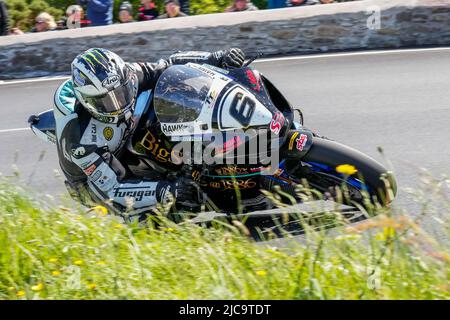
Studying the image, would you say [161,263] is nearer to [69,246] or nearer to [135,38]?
[69,246]

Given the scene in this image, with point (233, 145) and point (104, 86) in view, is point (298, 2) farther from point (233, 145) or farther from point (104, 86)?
point (233, 145)

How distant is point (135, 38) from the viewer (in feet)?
36.2

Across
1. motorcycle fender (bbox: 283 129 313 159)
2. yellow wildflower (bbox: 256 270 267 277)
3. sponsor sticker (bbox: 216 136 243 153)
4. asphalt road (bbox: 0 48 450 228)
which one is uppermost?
sponsor sticker (bbox: 216 136 243 153)

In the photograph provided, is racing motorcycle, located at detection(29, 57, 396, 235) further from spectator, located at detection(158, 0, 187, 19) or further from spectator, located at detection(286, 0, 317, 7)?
spectator, located at detection(286, 0, 317, 7)

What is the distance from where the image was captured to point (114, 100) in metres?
5.99

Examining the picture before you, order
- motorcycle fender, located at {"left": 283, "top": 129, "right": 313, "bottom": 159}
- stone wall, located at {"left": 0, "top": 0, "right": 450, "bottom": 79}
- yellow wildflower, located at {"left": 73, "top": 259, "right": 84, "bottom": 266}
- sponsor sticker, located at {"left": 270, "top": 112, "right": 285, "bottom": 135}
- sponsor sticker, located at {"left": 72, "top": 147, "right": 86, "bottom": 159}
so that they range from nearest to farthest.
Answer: yellow wildflower, located at {"left": 73, "top": 259, "right": 84, "bottom": 266}
sponsor sticker, located at {"left": 270, "top": 112, "right": 285, "bottom": 135}
motorcycle fender, located at {"left": 283, "top": 129, "right": 313, "bottom": 159}
sponsor sticker, located at {"left": 72, "top": 147, "right": 86, "bottom": 159}
stone wall, located at {"left": 0, "top": 0, "right": 450, "bottom": 79}

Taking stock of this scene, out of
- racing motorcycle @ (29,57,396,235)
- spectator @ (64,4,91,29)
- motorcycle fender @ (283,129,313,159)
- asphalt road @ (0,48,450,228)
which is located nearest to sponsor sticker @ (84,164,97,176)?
racing motorcycle @ (29,57,396,235)

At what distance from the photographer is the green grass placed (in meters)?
4.19

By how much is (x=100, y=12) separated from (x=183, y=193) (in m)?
6.82

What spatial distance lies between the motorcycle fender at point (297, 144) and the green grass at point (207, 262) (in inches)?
36.3

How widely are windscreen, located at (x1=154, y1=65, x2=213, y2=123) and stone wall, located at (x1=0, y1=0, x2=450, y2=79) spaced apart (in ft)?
16.8

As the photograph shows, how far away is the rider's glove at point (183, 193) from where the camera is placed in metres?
5.95

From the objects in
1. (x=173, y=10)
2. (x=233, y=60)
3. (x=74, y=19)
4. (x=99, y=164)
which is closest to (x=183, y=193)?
(x=99, y=164)
